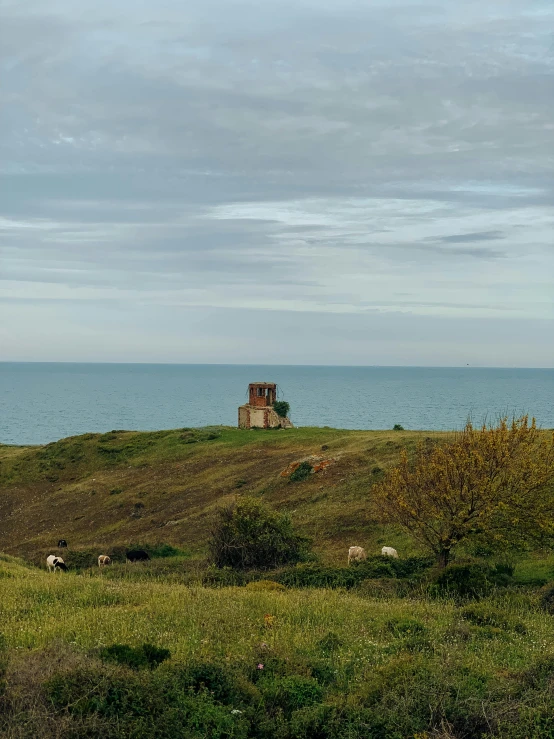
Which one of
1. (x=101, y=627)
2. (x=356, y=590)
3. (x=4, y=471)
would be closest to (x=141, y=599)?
(x=101, y=627)

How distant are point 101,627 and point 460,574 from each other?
11.0 metres

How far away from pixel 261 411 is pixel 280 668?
60.5m

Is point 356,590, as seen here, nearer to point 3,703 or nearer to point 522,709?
point 522,709

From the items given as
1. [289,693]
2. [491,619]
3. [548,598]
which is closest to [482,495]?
[548,598]

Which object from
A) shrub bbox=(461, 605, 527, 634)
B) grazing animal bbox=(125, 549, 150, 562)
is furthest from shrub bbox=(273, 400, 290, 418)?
shrub bbox=(461, 605, 527, 634)

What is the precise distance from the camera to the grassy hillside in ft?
129

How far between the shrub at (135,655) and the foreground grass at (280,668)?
25 centimetres

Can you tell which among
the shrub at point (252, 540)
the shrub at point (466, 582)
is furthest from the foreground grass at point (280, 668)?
the shrub at point (252, 540)

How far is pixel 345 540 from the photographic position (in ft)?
109

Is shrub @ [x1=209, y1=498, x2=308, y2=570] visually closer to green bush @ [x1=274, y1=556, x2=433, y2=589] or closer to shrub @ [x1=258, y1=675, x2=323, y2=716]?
green bush @ [x1=274, y1=556, x2=433, y2=589]

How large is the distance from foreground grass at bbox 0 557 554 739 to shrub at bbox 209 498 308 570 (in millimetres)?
9454

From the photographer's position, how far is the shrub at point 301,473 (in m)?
48.4

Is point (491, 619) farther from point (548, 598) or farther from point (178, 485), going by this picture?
point (178, 485)

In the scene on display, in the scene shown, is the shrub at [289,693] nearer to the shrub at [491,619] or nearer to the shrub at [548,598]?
the shrub at [491,619]
